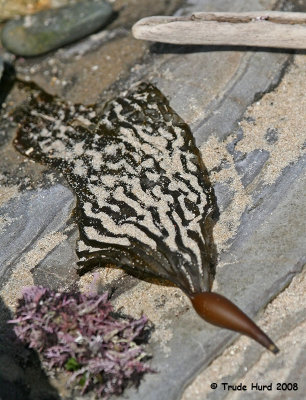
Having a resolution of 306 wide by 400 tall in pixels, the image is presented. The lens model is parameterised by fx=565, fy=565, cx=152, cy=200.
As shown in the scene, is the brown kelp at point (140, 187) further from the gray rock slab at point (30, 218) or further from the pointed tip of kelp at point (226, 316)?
the gray rock slab at point (30, 218)

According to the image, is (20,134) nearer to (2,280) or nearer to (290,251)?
(2,280)

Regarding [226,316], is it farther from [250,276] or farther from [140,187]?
[140,187]

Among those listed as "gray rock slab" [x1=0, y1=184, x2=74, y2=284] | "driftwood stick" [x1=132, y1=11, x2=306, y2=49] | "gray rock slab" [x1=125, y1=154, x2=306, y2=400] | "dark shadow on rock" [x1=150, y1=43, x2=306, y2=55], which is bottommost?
"gray rock slab" [x1=125, y1=154, x2=306, y2=400]

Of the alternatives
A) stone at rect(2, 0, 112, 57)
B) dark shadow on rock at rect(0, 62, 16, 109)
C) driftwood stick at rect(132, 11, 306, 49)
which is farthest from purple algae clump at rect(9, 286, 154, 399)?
stone at rect(2, 0, 112, 57)

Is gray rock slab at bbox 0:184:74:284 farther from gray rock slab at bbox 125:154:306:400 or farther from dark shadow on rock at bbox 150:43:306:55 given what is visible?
dark shadow on rock at bbox 150:43:306:55

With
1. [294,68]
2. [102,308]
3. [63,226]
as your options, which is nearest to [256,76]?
[294,68]

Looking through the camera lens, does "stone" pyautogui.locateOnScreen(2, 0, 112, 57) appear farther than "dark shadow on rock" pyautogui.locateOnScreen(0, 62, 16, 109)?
Yes

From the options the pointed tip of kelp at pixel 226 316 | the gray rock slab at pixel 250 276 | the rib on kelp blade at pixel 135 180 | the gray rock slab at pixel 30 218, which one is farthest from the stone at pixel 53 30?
the pointed tip of kelp at pixel 226 316
